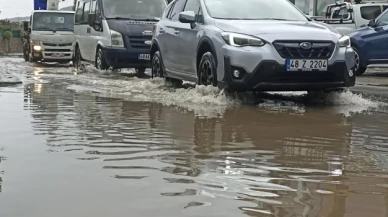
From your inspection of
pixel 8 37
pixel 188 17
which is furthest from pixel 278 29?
pixel 8 37

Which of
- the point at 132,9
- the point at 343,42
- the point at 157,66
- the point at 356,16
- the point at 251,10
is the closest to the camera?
the point at 343,42

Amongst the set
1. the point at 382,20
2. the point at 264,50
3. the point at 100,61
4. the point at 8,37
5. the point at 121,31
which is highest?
the point at 382,20

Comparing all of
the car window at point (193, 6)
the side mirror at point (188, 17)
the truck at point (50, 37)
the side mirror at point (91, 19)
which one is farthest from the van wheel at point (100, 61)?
the truck at point (50, 37)

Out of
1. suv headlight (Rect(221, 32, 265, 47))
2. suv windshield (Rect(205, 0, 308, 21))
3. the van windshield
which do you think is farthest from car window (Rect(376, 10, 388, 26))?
suv headlight (Rect(221, 32, 265, 47))

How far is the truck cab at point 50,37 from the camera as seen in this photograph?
782 inches

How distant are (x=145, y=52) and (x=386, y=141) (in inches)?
324

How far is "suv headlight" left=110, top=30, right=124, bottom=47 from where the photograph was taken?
1285 centimetres

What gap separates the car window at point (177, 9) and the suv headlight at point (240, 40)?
7.34ft

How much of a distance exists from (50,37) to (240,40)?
13.8 meters

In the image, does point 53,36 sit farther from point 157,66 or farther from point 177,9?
point 177,9

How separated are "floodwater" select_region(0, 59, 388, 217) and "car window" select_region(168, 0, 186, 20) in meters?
2.10

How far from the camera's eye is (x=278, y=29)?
7387 mm

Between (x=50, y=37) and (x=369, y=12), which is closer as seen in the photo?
(x=369, y=12)

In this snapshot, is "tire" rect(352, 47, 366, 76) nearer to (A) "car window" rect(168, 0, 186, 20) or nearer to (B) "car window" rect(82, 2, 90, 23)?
(A) "car window" rect(168, 0, 186, 20)
